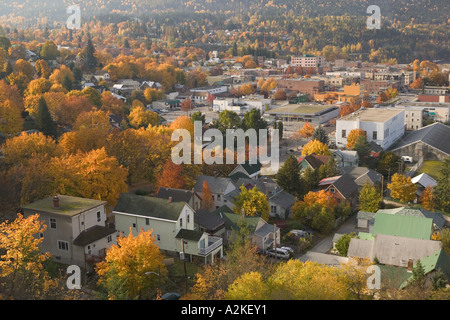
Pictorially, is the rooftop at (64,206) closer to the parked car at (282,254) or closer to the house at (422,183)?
the parked car at (282,254)

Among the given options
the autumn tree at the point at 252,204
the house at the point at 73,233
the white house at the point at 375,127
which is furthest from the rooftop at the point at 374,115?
the house at the point at 73,233

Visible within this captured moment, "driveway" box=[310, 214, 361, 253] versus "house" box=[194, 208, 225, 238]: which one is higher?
"house" box=[194, 208, 225, 238]

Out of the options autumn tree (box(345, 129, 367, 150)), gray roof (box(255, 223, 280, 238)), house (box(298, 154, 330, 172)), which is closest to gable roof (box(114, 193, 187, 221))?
gray roof (box(255, 223, 280, 238))

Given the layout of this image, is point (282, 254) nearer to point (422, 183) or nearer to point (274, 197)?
point (274, 197)

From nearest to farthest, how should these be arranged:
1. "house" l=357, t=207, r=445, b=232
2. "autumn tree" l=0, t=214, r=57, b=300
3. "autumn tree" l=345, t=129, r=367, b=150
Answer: "autumn tree" l=0, t=214, r=57, b=300 < "house" l=357, t=207, r=445, b=232 < "autumn tree" l=345, t=129, r=367, b=150

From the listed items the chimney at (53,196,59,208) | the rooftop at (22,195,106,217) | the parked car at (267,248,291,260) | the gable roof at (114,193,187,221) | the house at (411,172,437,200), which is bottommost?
the parked car at (267,248,291,260)

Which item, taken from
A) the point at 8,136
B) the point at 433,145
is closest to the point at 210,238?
the point at 8,136

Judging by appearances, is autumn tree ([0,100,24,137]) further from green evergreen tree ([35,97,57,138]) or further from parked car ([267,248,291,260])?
parked car ([267,248,291,260])
